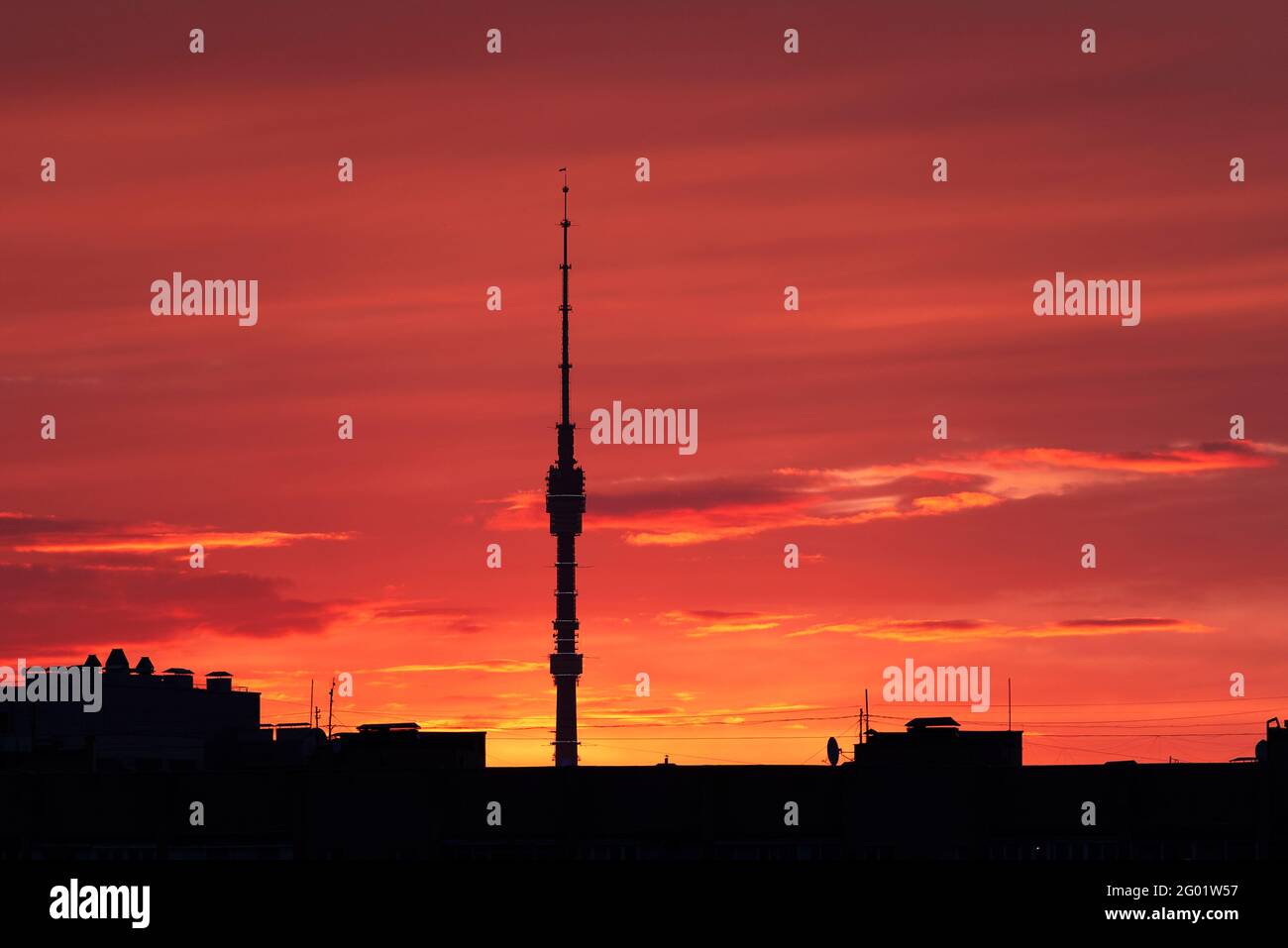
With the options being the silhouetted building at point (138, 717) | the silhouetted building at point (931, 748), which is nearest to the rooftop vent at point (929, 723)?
the silhouetted building at point (931, 748)

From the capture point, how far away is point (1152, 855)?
10994cm

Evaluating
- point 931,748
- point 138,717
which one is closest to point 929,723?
point 931,748

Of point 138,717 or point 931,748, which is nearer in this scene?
point 931,748

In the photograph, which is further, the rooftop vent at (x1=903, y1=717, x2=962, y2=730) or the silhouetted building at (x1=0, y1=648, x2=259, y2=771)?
the silhouetted building at (x1=0, y1=648, x2=259, y2=771)

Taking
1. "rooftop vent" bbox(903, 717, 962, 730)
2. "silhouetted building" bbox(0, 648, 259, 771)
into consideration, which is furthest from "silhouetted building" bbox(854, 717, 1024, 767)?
"silhouetted building" bbox(0, 648, 259, 771)

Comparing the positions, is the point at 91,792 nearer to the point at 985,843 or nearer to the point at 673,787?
the point at 673,787

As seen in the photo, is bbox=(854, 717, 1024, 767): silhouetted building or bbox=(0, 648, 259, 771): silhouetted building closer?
bbox=(854, 717, 1024, 767): silhouetted building

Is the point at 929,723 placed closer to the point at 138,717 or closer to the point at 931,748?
the point at 931,748

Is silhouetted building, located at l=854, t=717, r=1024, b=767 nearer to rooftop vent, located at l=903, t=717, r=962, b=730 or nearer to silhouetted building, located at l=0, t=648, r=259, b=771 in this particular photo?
rooftop vent, located at l=903, t=717, r=962, b=730

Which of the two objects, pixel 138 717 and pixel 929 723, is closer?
pixel 929 723

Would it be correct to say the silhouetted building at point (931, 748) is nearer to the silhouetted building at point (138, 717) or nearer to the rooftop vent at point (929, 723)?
the rooftop vent at point (929, 723)
